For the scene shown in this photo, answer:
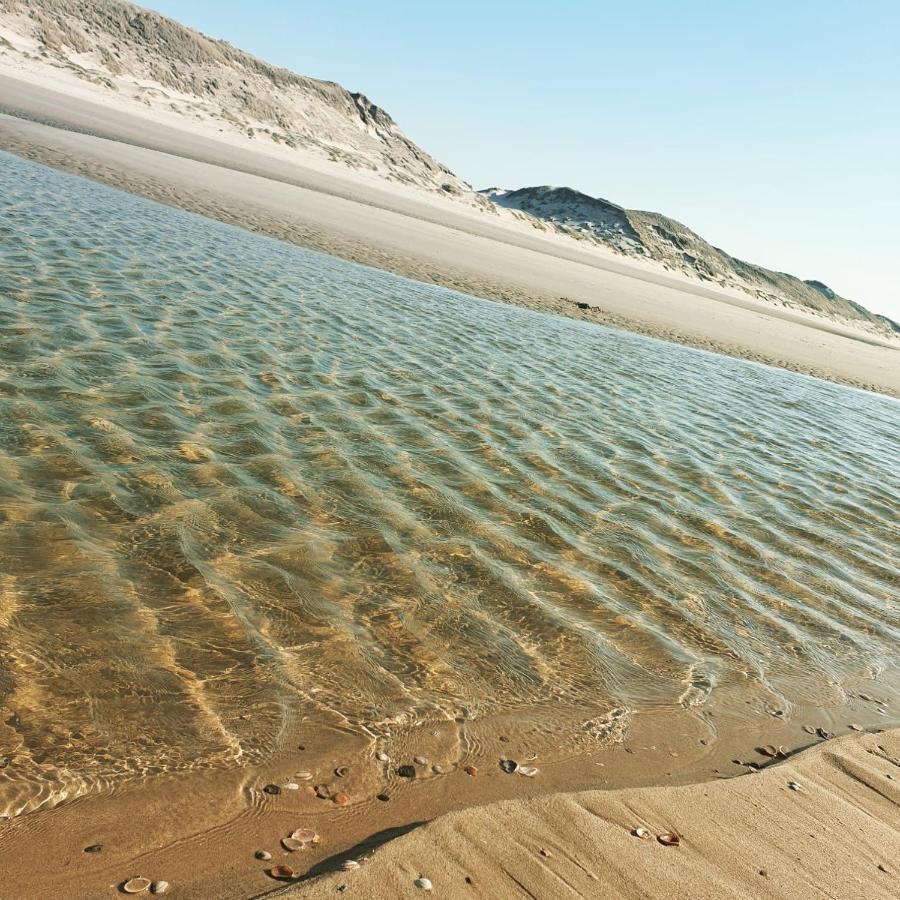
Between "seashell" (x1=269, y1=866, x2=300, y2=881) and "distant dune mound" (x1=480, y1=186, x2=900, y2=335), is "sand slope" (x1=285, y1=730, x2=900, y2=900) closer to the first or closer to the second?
"seashell" (x1=269, y1=866, x2=300, y2=881)

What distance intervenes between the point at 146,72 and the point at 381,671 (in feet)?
304

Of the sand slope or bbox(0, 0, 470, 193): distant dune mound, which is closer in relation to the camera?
the sand slope

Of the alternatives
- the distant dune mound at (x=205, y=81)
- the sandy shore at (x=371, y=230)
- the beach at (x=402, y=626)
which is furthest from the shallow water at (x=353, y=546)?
the distant dune mound at (x=205, y=81)

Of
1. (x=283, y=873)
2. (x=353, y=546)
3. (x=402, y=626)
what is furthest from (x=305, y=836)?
(x=353, y=546)

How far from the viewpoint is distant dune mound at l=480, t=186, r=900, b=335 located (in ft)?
281

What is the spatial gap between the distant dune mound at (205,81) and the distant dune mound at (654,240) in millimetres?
16944

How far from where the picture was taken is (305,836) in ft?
10.1

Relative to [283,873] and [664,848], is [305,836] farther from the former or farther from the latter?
[664,848]

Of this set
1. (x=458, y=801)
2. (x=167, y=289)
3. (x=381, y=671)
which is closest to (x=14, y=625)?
(x=381, y=671)

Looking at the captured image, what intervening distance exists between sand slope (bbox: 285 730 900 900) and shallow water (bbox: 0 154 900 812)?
2.19 ft

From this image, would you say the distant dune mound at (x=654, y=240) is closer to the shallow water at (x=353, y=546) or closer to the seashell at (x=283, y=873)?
the shallow water at (x=353, y=546)

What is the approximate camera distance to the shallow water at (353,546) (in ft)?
12.7

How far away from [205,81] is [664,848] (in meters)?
98.5

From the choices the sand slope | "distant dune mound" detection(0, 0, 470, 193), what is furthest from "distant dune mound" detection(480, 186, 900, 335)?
the sand slope
